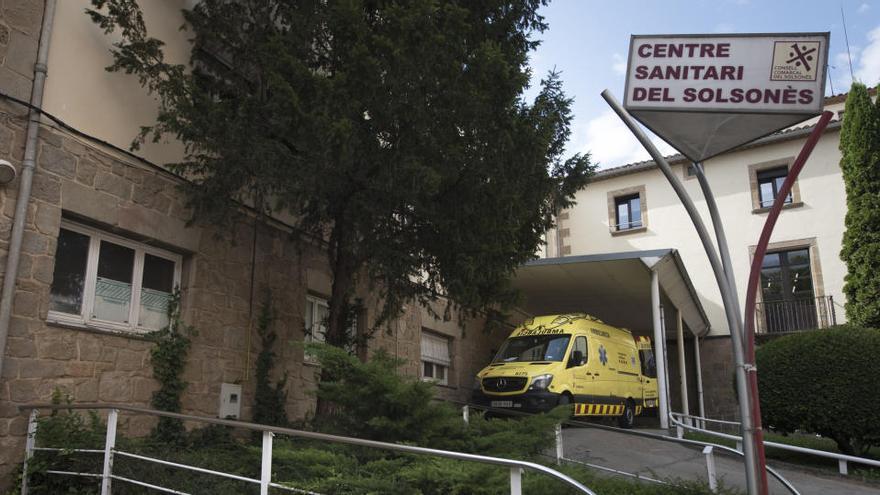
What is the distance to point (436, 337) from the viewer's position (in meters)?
14.7

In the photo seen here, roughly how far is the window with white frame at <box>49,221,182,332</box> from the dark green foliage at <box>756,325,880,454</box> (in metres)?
9.06

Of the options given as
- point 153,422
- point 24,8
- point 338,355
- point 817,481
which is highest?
point 24,8

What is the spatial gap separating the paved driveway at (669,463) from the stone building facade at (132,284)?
4.27m

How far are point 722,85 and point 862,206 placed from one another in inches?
667

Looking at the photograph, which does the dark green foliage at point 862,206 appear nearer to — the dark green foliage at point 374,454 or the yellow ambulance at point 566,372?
the yellow ambulance at point 566,372

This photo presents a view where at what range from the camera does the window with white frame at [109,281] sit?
6.81 m

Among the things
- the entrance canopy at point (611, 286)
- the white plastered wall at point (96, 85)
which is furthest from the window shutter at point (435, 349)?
the white plastered wall at point (96, 85)

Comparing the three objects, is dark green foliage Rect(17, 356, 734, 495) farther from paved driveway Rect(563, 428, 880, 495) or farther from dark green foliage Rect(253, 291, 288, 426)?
paved driveway Rect(563, 428, 880, 495)

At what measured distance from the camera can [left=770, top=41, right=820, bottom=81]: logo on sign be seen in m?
4.53

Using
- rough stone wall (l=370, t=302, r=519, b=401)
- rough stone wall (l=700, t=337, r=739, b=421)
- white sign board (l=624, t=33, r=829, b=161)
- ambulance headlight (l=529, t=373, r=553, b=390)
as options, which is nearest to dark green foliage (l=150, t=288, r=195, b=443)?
rough stone wall (l=370, t=302, r=519, b=401)

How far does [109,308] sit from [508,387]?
7.42m

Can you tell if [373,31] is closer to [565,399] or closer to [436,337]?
[565,399]

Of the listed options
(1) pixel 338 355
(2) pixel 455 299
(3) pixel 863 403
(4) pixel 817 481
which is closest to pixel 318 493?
(1) pixel 338 355

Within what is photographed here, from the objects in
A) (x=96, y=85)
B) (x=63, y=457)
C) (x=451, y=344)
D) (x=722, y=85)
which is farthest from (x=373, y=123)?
(x=451, y=344)
